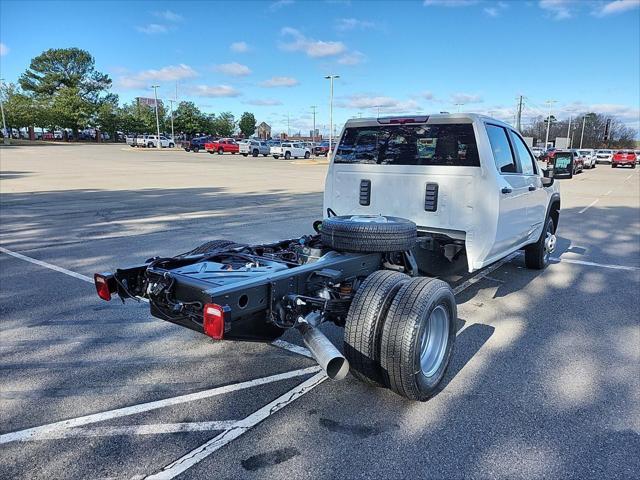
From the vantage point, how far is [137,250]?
7758 mm

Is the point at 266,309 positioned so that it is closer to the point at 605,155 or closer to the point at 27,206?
the point at 27,206

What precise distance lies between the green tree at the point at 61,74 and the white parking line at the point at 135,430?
4067 inches

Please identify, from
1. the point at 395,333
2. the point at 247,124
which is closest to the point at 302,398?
the point at 395,333

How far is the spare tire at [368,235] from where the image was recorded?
3.93 meters

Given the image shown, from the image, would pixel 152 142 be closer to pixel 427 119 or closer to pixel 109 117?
pixel 109 117

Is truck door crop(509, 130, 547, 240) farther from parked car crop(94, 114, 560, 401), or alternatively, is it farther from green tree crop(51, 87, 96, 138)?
green tree crop(51, 87, 96, 138)

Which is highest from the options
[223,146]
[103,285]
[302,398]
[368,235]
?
[223,146]

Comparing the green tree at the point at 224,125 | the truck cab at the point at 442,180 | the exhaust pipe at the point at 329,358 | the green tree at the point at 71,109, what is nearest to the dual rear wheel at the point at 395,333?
the exhaust pipe at the point at 329,358

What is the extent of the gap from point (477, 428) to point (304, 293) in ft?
4.68

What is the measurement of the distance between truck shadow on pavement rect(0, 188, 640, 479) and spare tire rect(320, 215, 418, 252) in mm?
1029

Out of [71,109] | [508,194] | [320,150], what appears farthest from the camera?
[71,109]

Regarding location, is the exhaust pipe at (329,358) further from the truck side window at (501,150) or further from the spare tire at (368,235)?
the truck side window at (501,150)

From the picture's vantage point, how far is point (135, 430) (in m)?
3.02

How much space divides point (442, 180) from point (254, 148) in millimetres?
50754
